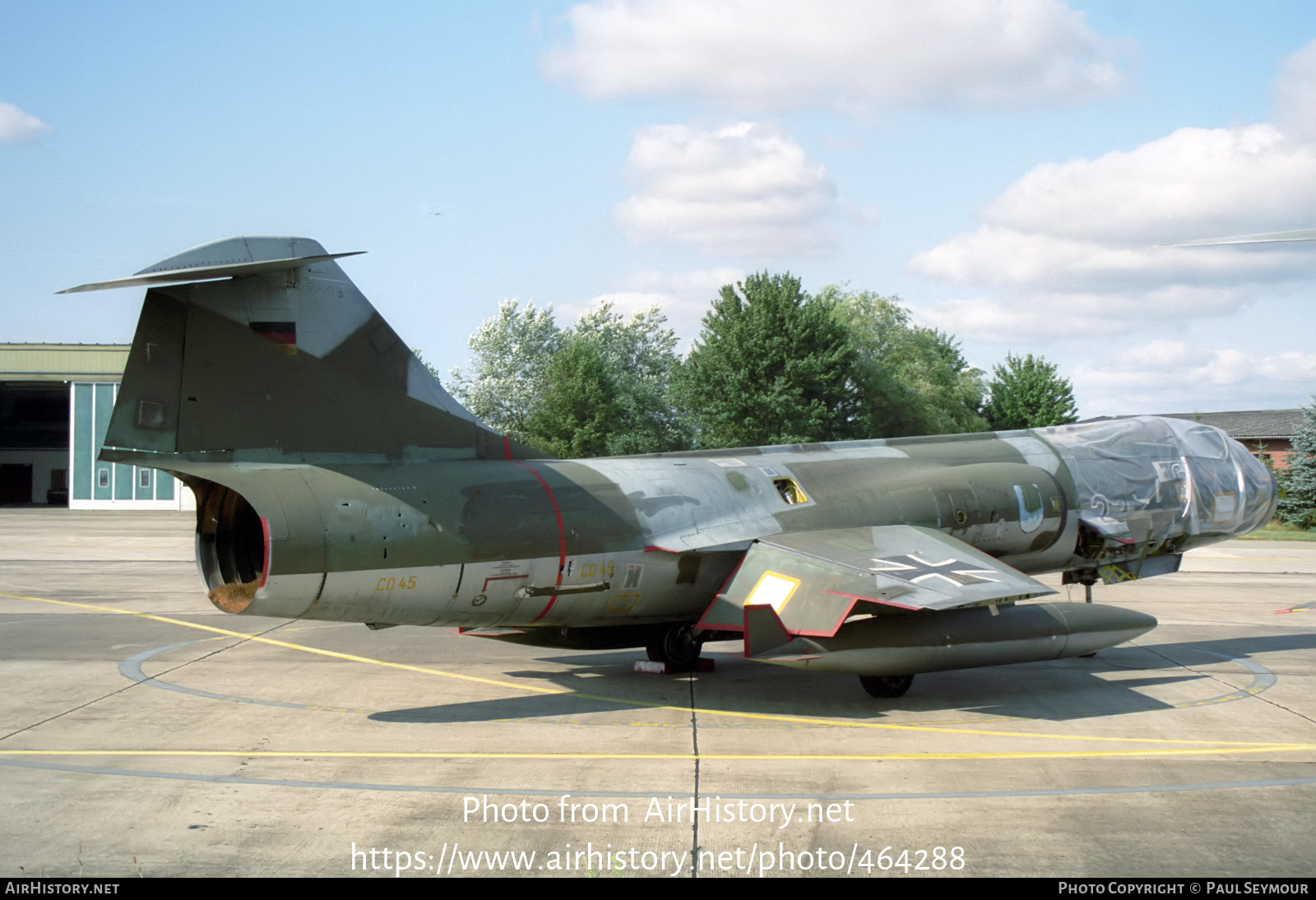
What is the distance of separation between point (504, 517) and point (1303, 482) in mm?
46064

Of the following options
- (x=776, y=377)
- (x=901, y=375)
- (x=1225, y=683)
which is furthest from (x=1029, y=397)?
(x=1225, y=683)

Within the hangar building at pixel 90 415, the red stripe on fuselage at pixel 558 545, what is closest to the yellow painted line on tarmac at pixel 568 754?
the red stripe on fuselage at pixel 558 545

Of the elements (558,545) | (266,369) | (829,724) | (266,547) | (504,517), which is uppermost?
(266,369)

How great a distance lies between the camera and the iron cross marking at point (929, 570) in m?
11.8

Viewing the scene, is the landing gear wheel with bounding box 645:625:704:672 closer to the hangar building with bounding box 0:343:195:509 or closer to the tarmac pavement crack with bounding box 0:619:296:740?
the tarmac pavement crack with bounding box 0:619:296:740

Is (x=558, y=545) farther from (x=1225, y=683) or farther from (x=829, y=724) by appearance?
(x=1225, y=683)

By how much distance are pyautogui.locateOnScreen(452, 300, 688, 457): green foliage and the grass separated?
26.2 metres

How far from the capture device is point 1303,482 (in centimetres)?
4706

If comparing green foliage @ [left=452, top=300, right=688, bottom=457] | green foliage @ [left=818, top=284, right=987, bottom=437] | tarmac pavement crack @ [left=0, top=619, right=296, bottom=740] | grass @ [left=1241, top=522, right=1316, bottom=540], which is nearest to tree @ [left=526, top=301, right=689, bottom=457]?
green foliage @ [left=452, top=300, right=688, bottom=457]

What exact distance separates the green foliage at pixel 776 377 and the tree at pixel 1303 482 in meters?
18.9

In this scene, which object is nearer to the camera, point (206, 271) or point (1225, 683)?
point (206, 271)

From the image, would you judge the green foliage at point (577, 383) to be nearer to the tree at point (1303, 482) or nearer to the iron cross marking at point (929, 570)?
the tree at point (1303, 482)

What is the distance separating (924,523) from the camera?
14344mm

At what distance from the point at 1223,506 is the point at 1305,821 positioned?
30.1 feet
